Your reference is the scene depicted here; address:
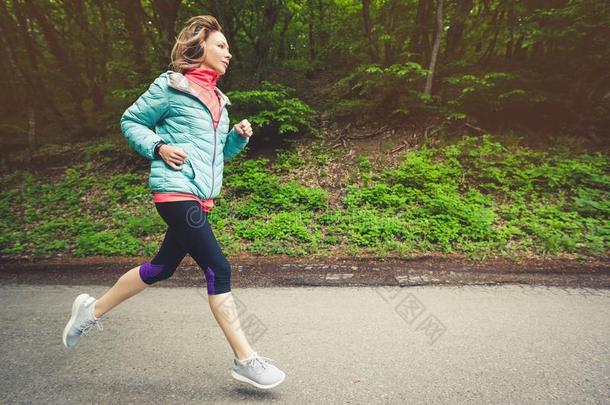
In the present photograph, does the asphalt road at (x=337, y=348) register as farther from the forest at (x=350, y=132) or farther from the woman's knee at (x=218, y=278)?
the forest at (x=350, y=132)

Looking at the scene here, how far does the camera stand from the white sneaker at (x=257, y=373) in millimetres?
1897

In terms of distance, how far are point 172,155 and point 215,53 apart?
732mm

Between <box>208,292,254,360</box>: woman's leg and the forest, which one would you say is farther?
the forest

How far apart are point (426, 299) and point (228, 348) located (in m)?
1.93

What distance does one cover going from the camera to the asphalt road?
1938mm

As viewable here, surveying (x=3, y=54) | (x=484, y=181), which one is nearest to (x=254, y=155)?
(x=484, y=181)

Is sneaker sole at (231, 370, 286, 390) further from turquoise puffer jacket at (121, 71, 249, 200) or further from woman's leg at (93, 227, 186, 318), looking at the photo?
turquoise puffer jacket at (121, 71, 249, 200)

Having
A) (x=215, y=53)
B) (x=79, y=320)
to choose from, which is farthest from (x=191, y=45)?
(x=79, y=320)

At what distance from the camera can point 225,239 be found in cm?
484

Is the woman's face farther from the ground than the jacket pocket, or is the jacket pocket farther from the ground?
the woman's face

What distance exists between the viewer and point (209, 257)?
197 centimetres

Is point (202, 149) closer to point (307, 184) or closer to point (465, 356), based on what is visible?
point (465, 356)

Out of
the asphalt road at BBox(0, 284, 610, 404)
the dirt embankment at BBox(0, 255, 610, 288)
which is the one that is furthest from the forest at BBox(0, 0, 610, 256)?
the asphalt road at BBox(0, 284, 610, 404)

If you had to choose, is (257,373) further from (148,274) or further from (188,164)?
(188,164)
